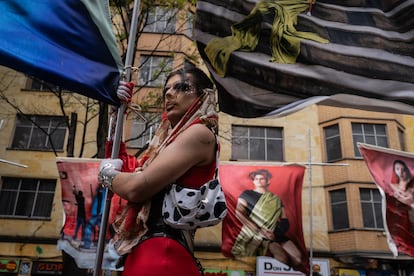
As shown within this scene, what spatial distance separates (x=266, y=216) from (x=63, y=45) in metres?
7.17

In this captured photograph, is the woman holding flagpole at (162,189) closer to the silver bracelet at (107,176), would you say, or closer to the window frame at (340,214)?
the silver bracelet at (107,176)

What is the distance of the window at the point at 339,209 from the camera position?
14.8m

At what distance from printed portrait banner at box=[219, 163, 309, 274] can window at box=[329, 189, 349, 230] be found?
665 cm

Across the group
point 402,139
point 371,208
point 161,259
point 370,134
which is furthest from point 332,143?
point 161,259

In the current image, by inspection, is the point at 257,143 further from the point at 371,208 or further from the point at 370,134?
the point at 371,208

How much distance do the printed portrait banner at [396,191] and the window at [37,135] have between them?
40.9 feet

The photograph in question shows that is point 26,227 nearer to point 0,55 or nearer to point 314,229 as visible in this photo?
point 314,229

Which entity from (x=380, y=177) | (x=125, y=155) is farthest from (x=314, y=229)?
(x=125, y=155)

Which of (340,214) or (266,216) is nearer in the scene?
(266,216)

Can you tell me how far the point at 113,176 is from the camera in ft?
6.08

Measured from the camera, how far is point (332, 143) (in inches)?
641

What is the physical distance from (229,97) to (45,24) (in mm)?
Answer: 1891

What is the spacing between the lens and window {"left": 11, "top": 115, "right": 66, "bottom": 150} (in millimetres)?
15773

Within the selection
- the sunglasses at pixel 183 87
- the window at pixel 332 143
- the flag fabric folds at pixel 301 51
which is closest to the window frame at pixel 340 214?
the window at pixel 332 143
